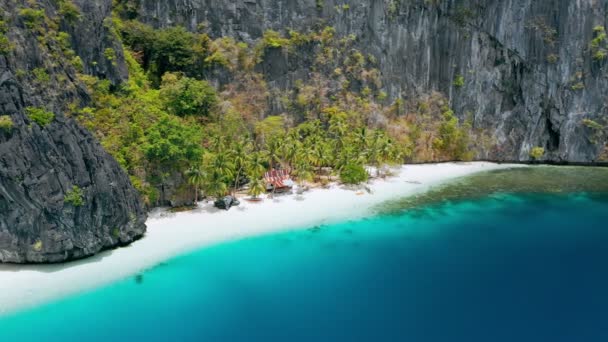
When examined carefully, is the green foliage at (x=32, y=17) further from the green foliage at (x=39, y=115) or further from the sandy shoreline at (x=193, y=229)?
the sandy shoreline at (x=193, y=229)

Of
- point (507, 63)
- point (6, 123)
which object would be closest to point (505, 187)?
point (507, 63)

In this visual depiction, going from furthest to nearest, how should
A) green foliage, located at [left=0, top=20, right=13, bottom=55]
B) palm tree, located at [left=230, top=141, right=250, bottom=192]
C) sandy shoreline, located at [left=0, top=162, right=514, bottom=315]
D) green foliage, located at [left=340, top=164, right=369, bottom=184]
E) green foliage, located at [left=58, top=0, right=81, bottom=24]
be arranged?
green foliage, located at [left=340, top=164, right=369, bottom=184], palm tree, located at [left=230, top=141, right=250, bottom=192], green foliage, located at [left=58, top=0, right=81, bottom=24], green foliage, located at [left=0, top=20, right=13, bottom=55], sandy shoreline, located at [left=0, top=162, right=514, bottom=315]

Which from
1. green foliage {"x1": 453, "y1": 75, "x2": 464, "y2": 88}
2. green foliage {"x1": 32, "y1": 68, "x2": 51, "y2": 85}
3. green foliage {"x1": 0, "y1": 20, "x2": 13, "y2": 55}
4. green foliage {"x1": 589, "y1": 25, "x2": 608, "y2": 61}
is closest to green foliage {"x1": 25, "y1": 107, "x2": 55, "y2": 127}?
green foliage {"x1": 0, "y1": 20, "x2": 13, "y2": 55}

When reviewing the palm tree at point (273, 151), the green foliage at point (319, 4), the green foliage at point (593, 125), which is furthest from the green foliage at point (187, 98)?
the green foliage at point (593, 125)

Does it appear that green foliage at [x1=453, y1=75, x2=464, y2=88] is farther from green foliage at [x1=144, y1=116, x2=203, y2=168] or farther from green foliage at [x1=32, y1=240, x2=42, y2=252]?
green foliage at [x1=32, y1=240, x2=42, y2=252]

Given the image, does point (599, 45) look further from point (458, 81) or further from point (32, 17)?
point (32, 17)

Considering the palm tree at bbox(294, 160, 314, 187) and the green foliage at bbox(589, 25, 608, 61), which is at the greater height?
the green foliage at bbox(589, 25, 608, 61)

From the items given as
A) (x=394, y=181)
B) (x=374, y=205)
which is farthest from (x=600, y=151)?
(x=374, y=205)

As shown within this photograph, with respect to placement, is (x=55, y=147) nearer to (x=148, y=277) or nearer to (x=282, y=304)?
(x=148, y=277)
